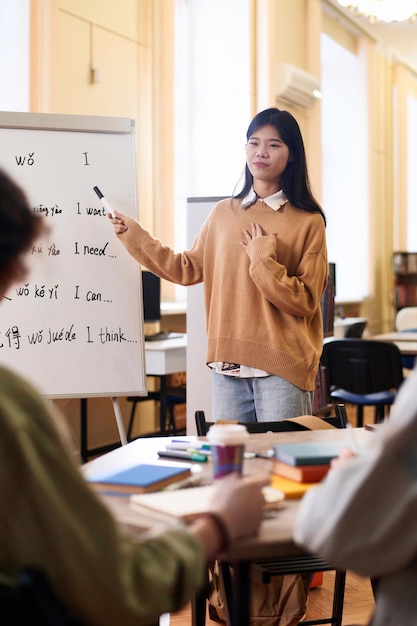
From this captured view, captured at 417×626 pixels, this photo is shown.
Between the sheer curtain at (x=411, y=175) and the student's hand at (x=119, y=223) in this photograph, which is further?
the sheer curtain at (x=411, y=175)

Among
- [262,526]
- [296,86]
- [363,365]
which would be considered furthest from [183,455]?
[296,86]

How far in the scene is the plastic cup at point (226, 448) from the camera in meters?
1.38

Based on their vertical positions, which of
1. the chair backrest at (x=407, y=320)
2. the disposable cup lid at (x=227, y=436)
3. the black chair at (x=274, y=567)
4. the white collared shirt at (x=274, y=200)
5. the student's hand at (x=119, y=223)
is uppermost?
the white collared shirt at (x=274, y=200)

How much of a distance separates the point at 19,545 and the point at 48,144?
2344 millimetres

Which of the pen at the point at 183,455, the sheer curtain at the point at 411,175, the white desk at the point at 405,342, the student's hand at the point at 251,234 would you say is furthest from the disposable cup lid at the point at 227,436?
the sheer curtain at the point at 411,175

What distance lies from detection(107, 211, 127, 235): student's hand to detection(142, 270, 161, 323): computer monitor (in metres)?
2.14

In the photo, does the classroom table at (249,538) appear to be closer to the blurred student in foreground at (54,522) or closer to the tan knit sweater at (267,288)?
the blurred student in foreground at (54,522)

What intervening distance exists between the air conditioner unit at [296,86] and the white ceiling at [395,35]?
52.4 inches

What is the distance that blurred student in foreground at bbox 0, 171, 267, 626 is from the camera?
0.90 meters

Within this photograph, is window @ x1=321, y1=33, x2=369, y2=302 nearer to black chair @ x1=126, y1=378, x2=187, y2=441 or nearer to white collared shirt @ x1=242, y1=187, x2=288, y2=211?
black chair @ x1=126, y1=378, x2=187, y2=441

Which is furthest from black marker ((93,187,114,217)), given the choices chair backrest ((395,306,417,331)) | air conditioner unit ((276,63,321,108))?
chair backrest ((395,306,417,331))

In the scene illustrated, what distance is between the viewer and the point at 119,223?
2.81m

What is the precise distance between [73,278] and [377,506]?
83.3 inches

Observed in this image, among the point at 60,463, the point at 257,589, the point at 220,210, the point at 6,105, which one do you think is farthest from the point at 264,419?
the point at 6,105
